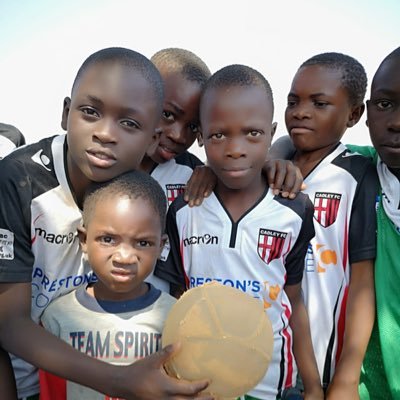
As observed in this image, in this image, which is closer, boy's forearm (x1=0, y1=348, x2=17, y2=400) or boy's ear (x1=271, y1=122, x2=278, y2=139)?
boy's forearm (x1=0, y1=348, x2=17, y2=400)

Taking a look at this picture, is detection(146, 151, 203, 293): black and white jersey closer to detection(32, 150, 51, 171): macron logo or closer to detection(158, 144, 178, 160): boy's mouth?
detection(158, 144, 178, 160): boy's mouth

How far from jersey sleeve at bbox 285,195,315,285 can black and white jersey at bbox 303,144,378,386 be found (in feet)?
0.32

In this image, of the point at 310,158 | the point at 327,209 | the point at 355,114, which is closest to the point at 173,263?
the point at 327,209

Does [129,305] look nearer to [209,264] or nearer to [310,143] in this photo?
[209,264]

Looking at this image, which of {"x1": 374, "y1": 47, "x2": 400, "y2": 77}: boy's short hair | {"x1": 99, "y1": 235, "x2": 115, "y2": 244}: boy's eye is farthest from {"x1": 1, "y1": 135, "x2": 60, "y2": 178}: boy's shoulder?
{"x1": 374, "y1": 47, "x2": 400, "y2": 77}: boy's short hair

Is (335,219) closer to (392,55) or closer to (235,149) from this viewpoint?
(235,149)

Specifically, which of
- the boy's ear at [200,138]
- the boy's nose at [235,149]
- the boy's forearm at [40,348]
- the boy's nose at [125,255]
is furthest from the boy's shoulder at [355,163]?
the boy's forearm at [40,348]

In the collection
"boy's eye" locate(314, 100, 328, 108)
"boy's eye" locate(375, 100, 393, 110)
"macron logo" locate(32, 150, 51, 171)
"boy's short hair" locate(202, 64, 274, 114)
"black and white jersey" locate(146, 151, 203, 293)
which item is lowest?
"black and white jersey" locate(146, 151, 203, 293)

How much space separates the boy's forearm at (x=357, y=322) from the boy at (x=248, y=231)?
0.13 meters

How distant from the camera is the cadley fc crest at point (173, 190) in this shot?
83.6 inches

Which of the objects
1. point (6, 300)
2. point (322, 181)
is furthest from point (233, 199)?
point (6, 300)

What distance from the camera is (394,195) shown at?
1.97m

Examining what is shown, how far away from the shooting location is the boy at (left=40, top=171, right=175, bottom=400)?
1629 millimetres

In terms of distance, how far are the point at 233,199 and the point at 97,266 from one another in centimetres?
64
